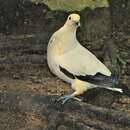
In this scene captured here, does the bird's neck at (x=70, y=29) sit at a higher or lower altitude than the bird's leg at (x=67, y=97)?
higher

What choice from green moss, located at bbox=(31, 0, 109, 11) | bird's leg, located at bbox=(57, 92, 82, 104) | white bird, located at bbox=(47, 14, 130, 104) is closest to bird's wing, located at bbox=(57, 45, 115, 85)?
white bird, located at bbox=(47, 14, 130, 104)

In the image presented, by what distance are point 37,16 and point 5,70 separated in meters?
0.43

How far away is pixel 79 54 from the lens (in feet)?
11.7

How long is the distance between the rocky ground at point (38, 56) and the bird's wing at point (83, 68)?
173 millimetres

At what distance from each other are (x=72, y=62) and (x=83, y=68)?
7 centimetres

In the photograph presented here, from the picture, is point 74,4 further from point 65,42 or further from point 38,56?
point 65,42

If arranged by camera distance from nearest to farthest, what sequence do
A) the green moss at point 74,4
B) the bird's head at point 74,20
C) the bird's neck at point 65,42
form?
the bird's head at point 74,20, the bird's neck at point 65,42, the green moss at point 74,4

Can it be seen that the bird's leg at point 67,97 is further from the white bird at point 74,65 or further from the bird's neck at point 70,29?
the bird's neck at point 70,29

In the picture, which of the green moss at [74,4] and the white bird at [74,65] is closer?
the white bird at [74,65]

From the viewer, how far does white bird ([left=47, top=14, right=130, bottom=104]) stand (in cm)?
349

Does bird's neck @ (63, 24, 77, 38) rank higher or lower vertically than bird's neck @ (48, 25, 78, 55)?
higher

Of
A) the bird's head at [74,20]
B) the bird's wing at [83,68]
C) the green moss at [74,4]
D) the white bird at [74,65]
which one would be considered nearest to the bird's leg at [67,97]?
the white bird at [74,65]

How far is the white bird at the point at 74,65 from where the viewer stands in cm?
349

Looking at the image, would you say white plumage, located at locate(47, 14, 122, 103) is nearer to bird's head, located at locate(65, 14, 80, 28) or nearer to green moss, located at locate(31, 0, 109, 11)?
bird's head, located at locate(65, 14, 80, 28)
